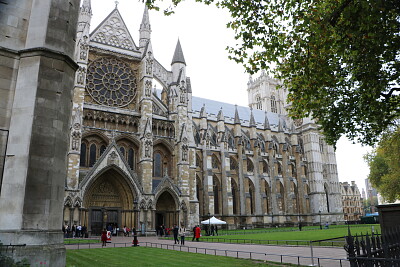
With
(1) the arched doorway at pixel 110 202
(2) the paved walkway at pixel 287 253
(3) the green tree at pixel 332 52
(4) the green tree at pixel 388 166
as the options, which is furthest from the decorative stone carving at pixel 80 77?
(4) the green tree at pixel 388 166

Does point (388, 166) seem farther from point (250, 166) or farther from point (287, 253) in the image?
point (287, 253)

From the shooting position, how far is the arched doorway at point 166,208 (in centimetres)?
3153

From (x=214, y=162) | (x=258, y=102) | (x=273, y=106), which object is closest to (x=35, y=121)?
(x=214, y=162)

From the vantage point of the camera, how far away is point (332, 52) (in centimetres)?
1416

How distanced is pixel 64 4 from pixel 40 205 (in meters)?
6.37

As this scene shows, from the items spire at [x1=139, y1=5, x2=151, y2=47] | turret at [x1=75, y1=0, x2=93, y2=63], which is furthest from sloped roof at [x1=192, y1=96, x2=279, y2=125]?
turret at [x1=75, y1=0, x2=93, y2=63]

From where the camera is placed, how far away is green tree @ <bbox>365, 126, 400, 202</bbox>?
108ft

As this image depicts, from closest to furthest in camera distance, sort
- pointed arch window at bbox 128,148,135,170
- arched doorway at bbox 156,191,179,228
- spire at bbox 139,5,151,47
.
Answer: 1. pointed arch window at bbox 128,148,135,170
2. arched doorway at bbox 156,191,179,228
3. spire at bbox 139,5,151,47

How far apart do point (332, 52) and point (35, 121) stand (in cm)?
1223

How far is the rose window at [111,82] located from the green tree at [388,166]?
24.4m

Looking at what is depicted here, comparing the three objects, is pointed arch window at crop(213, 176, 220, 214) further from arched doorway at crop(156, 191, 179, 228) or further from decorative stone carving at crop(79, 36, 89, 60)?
decorative stone carving at crop(79, 36, 89, 60)

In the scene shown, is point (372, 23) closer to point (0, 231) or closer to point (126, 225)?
point (0, 231)

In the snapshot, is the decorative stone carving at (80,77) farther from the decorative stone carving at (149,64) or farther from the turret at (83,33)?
the decorative stone carving at (149,64)

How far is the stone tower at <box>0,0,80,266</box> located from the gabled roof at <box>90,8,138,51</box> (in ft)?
77.7
